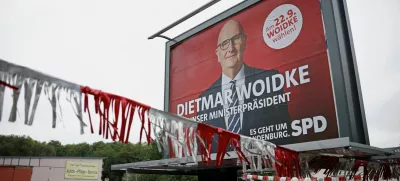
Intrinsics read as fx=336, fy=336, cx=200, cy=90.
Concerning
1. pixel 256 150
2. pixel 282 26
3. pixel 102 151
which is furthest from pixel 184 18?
pixel 102 151

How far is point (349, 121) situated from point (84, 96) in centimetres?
531

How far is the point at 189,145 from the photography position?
4023mm

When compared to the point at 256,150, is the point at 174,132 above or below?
above

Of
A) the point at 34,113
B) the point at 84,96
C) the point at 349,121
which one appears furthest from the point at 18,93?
the point at 349,121

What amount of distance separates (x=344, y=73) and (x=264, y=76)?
210 centimetres

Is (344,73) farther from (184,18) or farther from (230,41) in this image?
(184,18)

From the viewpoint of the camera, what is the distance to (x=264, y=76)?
8.59 m

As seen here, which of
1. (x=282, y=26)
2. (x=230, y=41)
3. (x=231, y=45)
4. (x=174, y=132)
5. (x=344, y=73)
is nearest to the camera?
(x=174, y=132)

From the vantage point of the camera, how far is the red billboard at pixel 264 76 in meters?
7.41

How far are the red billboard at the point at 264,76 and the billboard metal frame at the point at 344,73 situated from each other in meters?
0.14

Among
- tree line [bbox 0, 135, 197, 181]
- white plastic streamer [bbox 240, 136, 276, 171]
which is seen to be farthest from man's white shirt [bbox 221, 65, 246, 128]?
tree line [bbox 0, 135, 197, 181]

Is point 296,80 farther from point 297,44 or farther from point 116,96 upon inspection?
point 116,96

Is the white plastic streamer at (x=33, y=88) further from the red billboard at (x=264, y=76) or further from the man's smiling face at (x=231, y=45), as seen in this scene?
the man's smiling face at (x=231, y=45)

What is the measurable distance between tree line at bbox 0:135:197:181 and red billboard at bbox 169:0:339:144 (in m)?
9.94
